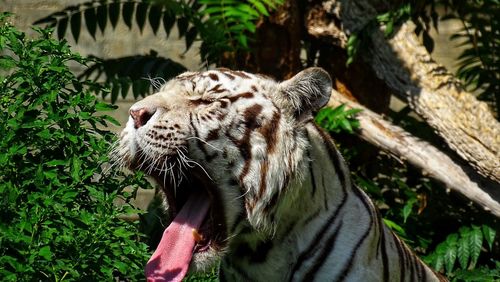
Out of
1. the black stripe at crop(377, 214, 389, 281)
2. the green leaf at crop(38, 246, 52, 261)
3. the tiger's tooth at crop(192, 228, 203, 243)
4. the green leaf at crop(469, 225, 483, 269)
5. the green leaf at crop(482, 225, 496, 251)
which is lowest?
the green leaf at crop(469, 225, 483, 269)

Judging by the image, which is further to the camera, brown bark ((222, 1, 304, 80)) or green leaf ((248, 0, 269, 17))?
brown bark ((222, 1, 304, 80))

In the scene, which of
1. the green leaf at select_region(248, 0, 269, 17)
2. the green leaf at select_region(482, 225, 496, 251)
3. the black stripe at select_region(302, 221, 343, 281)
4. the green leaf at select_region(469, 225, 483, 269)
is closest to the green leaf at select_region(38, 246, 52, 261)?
the black stripe at select_region(302, 221, 343, 281)

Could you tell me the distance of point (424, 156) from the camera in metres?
5.46

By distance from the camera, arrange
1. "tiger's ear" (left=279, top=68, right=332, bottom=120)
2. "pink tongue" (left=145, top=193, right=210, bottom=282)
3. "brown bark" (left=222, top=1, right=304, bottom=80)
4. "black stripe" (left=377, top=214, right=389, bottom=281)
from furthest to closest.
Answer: "brown bark" (left=222, top=1, right=304, bottom=80) → "black stripe" (left=377, top=214, right=389, bottom=281) → "tiger's ear" (left=279, top=68, right=332, bottom=120) → "pink tongue" (left=145, top=193, right=210, bottom=282)

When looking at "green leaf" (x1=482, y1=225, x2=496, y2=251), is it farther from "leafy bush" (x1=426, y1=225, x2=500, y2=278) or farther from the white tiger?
the white tiger

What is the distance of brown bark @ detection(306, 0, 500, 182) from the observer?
5223mm

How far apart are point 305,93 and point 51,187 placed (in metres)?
0.93

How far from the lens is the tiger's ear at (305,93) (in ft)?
11.2

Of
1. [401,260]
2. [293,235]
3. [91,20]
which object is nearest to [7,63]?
[293,235]

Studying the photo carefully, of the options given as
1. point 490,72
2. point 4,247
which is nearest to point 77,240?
point 4,247

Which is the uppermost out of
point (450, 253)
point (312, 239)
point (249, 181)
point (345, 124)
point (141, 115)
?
point (141, 115)

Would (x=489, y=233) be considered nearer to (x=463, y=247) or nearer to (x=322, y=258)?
(x=463, y=247)

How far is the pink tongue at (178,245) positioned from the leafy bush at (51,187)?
137 millimetres

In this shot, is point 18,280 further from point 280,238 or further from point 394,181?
point 394,181
